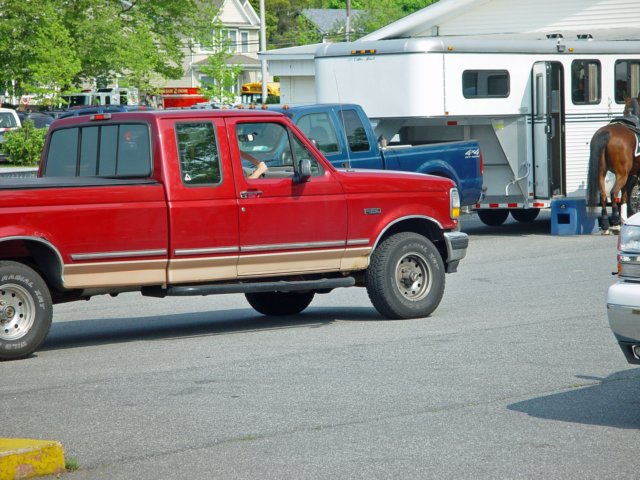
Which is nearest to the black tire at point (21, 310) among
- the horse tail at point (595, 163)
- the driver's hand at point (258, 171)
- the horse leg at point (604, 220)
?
the driver's hand at point (258, 171)

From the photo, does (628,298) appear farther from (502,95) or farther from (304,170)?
(502,95)

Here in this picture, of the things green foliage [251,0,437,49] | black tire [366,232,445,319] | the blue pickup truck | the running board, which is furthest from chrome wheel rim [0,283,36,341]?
green foliage [251,0,437,49]

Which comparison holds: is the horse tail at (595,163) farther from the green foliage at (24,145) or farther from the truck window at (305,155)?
the green foliage at (24,145)

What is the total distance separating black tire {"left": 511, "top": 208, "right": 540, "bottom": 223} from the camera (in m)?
23.2

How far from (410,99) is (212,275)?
1012 centimetres

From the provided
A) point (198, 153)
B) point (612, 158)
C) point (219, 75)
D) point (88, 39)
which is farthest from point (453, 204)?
point (219, 75)

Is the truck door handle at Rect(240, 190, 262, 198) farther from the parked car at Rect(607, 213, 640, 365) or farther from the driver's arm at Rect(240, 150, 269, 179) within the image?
the parked car at Rect(607, 213, 640, 365)

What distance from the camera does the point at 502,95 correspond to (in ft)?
68.4

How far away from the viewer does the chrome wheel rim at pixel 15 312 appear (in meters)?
9.81

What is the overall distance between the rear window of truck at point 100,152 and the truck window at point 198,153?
31 cm

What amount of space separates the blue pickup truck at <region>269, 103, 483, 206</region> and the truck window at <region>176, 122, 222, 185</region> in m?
6.39

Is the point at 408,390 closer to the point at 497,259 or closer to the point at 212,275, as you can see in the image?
the point at 212,275

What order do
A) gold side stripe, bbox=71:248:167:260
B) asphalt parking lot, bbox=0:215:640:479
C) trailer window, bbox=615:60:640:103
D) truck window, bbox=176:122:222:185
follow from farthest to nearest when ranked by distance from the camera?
1. trailer window, bbox=615:60:640:103
2. truck window, bbox=176:122:222:185
3. gold side stripe, bbox=71:248:167:260
4. asphalt parking lot, bbox=0:215:640:479

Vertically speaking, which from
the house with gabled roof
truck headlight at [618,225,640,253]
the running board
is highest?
the house with gabled roof
